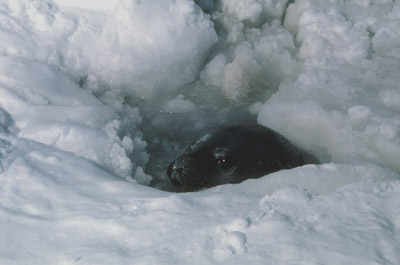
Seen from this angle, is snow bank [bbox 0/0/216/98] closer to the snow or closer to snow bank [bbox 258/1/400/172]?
the snow

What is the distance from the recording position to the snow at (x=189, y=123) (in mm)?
1735

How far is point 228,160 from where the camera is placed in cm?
309

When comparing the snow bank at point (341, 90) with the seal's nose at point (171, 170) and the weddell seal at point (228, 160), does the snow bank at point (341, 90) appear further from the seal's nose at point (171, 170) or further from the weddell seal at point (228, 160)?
the seal's nose at point (171, 170)

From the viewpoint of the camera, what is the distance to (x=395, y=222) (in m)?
1.77

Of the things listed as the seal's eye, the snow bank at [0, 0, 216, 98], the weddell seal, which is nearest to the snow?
the snow bank at [0, 0, 216, 98]

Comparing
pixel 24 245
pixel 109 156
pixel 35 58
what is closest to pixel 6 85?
pixel 35 58

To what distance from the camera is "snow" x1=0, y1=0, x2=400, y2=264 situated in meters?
1.74

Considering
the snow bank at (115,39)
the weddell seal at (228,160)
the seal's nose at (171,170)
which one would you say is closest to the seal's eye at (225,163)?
the weddell seal at (228,160)

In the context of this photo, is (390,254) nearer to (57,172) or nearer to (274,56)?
(57,172)

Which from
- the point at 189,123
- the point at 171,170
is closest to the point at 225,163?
the point at 171,170

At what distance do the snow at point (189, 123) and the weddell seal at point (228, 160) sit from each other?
0.24m

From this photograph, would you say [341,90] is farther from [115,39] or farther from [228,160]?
[115,39]

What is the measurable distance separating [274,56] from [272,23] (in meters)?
0.67

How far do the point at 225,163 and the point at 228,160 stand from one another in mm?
29
